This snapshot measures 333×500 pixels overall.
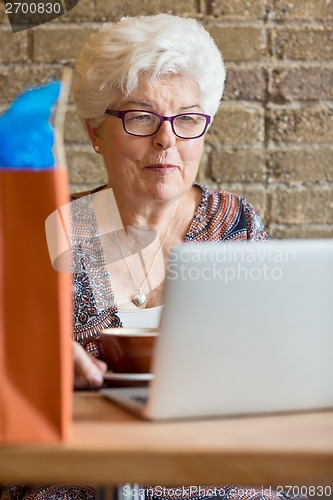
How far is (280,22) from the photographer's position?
220 cm

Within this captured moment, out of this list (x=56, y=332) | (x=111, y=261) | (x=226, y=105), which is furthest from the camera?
(x=226, y=105)

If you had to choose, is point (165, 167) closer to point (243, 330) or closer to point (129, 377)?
point (129, 377)

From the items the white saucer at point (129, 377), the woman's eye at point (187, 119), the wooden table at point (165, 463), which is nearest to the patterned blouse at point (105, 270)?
the woman's eye at point (187, 119)

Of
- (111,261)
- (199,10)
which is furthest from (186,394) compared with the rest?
(199,10)

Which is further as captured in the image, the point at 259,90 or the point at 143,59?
the point at 259,90

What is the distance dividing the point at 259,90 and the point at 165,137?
1.60 feet

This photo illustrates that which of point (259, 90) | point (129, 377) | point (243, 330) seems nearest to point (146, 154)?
point (259, 90)

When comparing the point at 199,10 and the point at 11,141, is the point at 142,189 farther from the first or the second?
the point at 11,141

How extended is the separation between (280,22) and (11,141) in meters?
1.72

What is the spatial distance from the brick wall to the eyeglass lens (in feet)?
1.04

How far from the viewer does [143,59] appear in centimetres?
182

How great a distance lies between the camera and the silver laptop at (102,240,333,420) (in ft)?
2.28

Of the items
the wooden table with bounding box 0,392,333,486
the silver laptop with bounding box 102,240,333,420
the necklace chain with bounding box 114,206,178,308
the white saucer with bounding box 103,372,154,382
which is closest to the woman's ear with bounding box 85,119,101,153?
the necklace chain with bounding box 114,206,178,308

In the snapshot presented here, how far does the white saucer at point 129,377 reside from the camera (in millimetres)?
948
